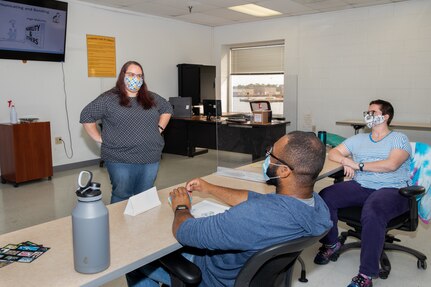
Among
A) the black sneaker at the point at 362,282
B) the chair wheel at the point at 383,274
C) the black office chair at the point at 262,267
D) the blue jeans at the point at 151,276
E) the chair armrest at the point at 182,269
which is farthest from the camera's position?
the chair wheel at the point at 383,274

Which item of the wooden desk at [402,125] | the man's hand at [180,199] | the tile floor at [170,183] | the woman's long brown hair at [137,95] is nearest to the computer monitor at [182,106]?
the tile floor at [170,183]

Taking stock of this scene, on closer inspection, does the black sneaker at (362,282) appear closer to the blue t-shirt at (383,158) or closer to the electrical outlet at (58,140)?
the blue t-shirt at (383,158)

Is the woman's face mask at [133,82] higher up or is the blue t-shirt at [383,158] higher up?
the woman's face mask at [133,82]

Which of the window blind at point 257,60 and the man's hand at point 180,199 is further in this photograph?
the window blind at point 257,60

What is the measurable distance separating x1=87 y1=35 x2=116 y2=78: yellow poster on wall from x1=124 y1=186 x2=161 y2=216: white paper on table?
474 cm

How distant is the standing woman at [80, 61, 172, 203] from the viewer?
2535mm

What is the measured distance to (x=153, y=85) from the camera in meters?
7.07

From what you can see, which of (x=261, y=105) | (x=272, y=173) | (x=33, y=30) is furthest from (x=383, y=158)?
(x=33, y=30)

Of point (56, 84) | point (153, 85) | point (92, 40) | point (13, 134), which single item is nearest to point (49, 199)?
point (13, 134)

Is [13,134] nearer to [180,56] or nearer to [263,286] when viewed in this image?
[180,56]

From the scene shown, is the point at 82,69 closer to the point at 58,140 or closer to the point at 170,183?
the point at 58,140

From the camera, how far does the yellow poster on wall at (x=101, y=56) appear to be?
5.98m

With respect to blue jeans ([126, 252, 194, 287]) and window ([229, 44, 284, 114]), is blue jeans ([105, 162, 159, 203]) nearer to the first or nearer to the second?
blue jeans ([126, 252, 194, 287])

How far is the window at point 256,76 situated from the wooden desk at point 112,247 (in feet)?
20.8
